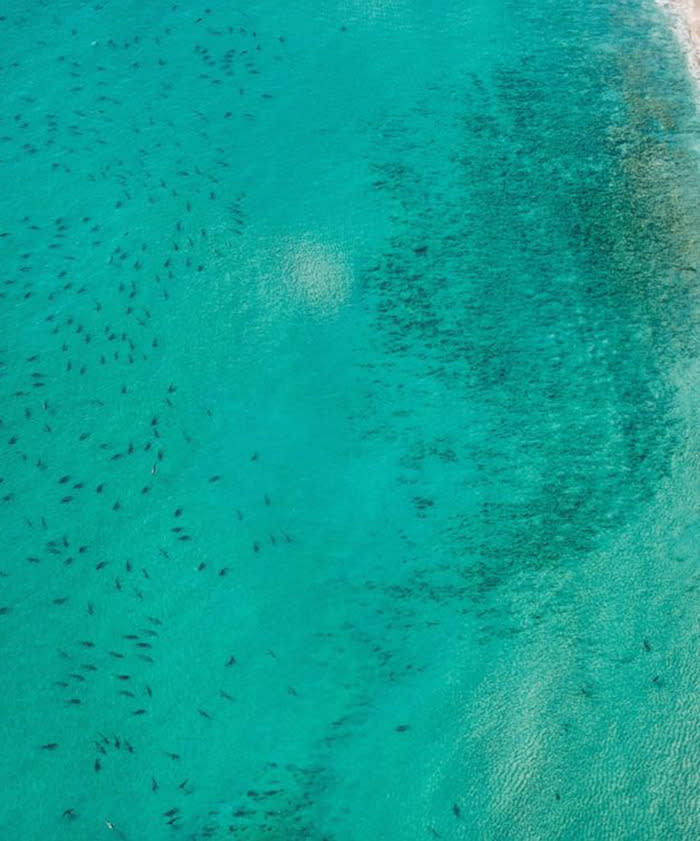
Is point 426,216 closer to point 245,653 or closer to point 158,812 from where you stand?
point 245,653

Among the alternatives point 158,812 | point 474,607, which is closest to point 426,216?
point 474,607

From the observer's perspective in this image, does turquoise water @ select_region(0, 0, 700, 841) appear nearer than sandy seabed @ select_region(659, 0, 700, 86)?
Yes

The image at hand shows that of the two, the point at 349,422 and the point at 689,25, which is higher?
the point at 689,25

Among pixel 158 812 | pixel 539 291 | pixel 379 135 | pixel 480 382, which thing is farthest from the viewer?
pixel 379 135

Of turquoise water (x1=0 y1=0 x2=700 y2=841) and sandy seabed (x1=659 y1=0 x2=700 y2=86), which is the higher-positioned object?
sandy seabed (x1=659 y1=0 x2=700 y2=86)

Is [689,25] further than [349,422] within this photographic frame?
Yes

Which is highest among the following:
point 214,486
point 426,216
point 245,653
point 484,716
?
point 426,216

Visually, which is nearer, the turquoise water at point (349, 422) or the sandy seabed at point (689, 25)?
the turquoise water at point (349, 422)

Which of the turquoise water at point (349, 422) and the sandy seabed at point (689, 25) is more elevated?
the sandy seabed at point (689, 25)
